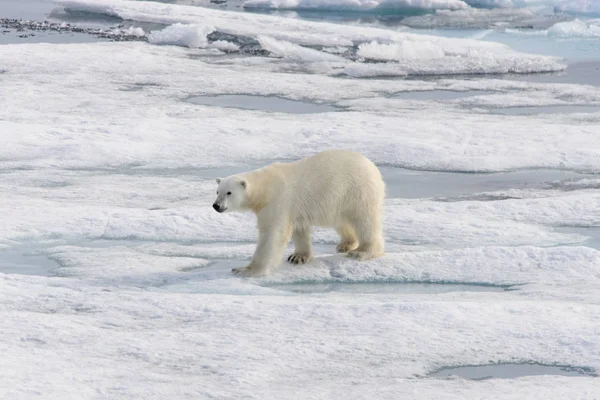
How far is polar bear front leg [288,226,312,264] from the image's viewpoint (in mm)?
5336

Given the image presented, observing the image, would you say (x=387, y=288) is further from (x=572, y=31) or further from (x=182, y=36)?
(x=572, y=31)

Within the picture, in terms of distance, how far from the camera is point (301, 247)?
5.34 m

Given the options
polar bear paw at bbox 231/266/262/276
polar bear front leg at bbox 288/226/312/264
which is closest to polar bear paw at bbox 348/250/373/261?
polar bear front leg at bbox 288/226/312/264

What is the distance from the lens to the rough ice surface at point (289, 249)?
148 inches

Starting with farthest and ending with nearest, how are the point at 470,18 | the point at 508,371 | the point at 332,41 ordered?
the point at 470,18
the point at 332,41
the point at 508,371

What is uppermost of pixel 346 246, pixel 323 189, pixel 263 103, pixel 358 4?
pixel 358 4

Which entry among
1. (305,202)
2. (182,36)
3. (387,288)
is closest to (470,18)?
(182,36)

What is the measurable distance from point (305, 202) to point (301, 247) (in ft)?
1.00

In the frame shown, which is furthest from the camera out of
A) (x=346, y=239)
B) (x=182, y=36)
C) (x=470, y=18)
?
(x=470, y=18)

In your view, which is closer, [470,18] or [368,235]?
[368,235]

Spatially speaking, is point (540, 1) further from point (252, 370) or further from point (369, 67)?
point (252, 370)

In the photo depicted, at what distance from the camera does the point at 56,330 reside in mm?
4090

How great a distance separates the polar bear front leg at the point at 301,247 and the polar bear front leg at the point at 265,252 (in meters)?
0.22

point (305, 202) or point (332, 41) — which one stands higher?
Answer: point (332, 41)
